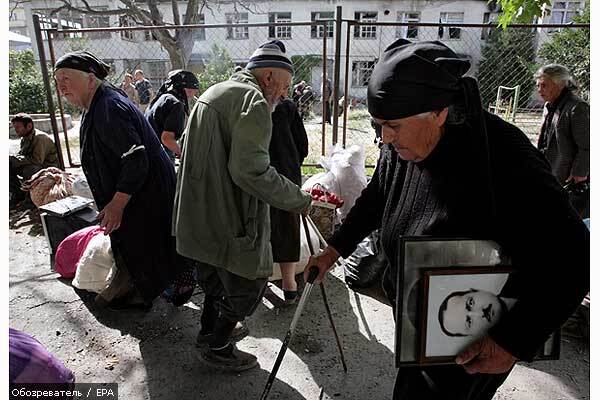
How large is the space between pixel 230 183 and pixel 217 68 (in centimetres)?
1571

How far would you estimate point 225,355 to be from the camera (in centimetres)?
256

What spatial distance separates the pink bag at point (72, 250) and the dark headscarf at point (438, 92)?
3.17 meters

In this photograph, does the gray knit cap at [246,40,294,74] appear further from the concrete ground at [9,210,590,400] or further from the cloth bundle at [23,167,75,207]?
the cloth bundle at [23,167,75,207]

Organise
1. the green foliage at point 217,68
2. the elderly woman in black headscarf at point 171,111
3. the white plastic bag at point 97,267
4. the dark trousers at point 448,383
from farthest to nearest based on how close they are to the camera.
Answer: the green foliage at point 217,68 < the elderly woman in black headscarf at point 171,111 < the white plastic bag at point 97,267 < the dark trousers at point 448,383

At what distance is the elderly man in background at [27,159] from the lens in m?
5.66

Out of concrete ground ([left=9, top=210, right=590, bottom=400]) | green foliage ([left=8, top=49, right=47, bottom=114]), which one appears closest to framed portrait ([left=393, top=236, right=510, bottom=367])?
concrete ground ([left=9, top=210, right=590, bottom=400])

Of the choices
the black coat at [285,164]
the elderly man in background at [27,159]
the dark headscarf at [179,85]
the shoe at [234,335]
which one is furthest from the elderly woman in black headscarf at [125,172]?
the elderly man in background at [27,159]

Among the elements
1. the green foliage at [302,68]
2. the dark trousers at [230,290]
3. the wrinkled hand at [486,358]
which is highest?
the green foliage at [302,68]

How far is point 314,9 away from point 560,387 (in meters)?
23.8

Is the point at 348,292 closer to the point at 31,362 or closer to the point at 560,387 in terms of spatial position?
the point at 560,387

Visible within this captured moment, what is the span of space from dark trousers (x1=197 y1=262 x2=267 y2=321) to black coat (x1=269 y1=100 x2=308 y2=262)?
78 centimetres

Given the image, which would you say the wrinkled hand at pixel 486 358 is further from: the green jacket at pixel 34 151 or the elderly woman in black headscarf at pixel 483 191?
the green jacket at pixel 34 151

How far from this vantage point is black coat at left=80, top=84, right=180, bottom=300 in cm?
254
